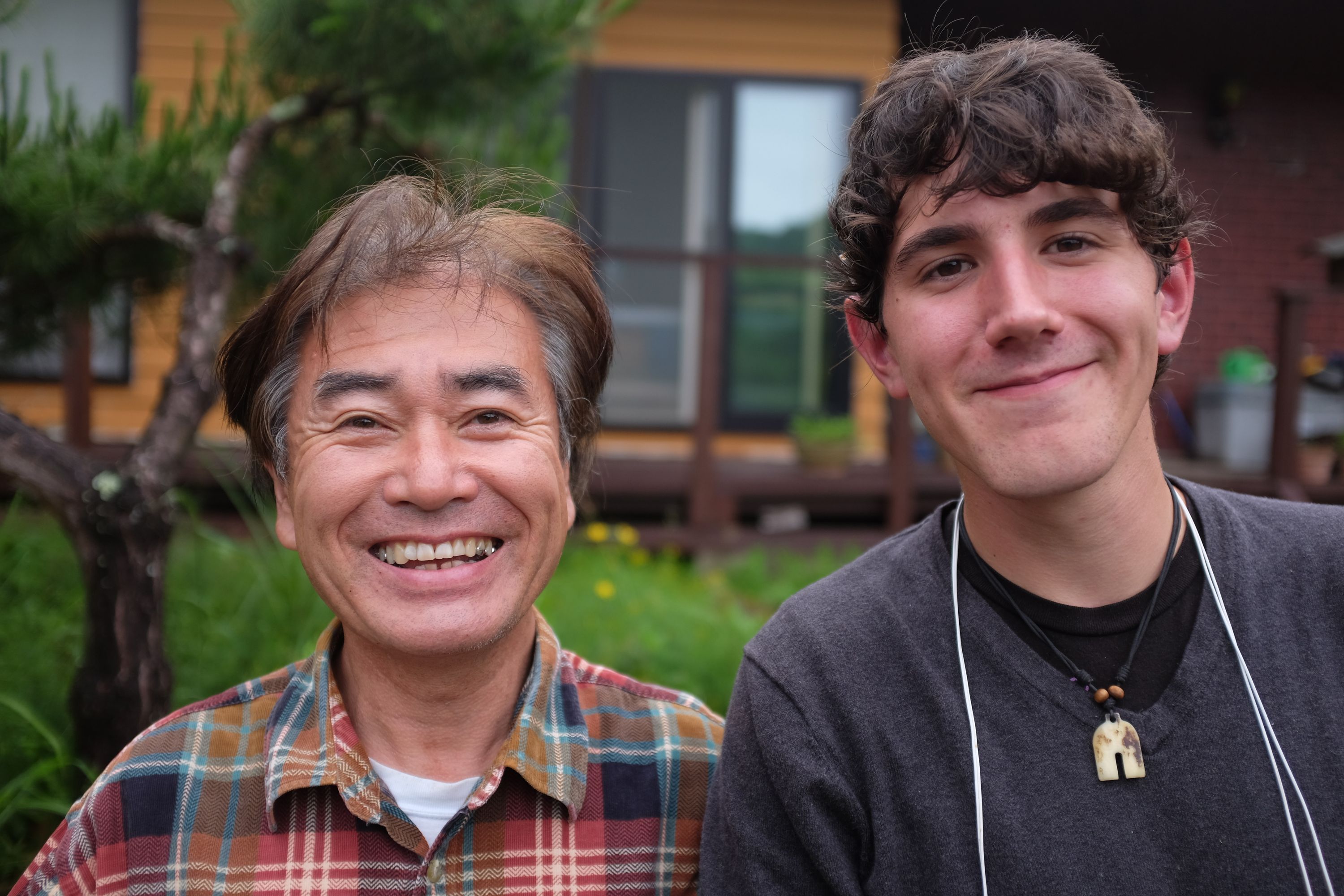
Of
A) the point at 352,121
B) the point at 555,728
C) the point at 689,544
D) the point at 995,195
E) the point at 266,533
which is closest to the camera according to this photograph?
the point at 995,195

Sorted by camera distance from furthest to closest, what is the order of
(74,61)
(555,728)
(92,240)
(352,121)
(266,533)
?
(74,61) → (266,533) → (352,121) → (92,240) → (555,728)

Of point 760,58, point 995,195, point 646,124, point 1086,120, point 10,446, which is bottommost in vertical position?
point 10,446

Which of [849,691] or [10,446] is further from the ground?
[10,446]

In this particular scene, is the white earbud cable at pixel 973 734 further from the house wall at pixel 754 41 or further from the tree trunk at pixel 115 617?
the house wall at pixel 754 41

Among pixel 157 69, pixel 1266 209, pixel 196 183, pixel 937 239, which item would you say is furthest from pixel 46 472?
pixel 1266 209

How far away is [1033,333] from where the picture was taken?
1544 millimetres

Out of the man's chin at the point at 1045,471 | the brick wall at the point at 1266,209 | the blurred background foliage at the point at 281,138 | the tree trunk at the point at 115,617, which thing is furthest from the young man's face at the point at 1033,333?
the brick wall at the point at 1266,209

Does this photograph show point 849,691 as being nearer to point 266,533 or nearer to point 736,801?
point 736,801

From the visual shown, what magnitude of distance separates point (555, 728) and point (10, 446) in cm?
154

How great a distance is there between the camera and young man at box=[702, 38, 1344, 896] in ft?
4.86

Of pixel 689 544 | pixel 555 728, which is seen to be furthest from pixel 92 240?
pixel 689 544

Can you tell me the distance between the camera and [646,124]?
25.0 ft

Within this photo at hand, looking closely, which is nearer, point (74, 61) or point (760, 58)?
point (74, 61)

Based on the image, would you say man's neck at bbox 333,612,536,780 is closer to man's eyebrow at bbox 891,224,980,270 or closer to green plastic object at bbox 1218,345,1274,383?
man's eyebrow at bbox 891,224,980,270
